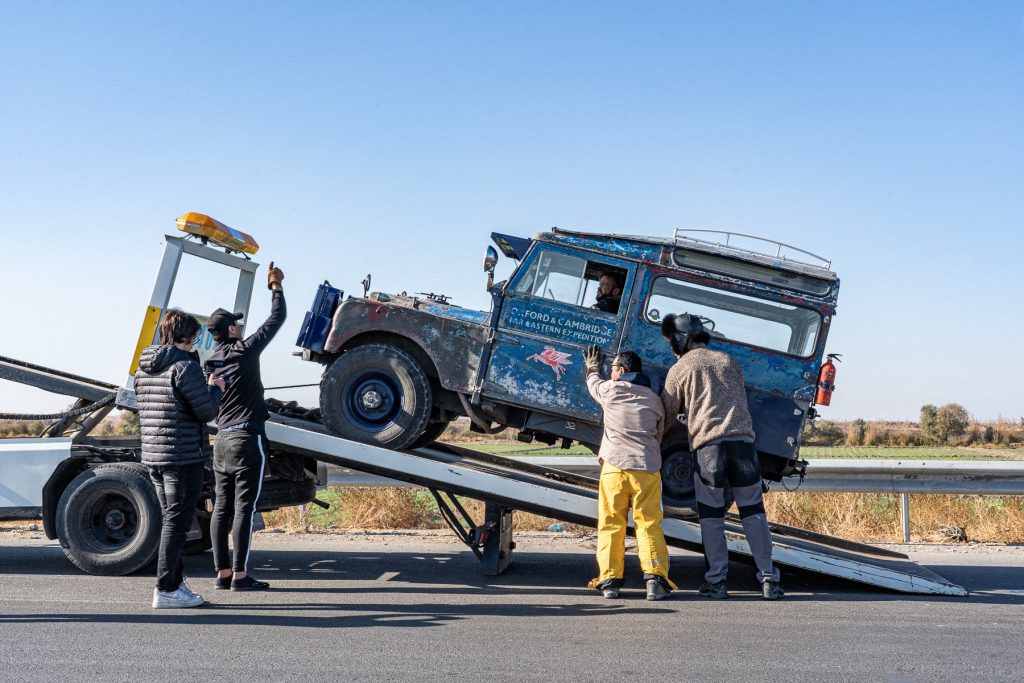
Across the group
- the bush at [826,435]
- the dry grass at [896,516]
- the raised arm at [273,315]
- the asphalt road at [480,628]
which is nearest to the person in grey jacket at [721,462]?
the asphalt road at [480,628]

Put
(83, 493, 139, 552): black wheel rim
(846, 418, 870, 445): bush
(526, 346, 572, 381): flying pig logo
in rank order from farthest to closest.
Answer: (846, 418, 870, 445): bush → (526, 346, 572, 381): flying pig logo → (83, 493, 139, 552): black wheel rim

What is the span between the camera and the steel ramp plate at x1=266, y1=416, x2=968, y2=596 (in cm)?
638

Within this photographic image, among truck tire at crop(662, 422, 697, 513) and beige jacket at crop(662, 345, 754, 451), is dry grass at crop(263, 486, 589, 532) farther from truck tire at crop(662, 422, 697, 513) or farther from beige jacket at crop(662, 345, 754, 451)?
beige jacket at crop(662, 345, 754, 451)

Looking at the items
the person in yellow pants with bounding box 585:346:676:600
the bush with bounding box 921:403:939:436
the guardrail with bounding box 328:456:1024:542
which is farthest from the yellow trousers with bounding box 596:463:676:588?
the bush with bounding box 921:403:939:436

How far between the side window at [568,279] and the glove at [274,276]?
196 centimetres

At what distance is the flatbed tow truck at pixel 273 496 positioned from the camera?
6539 mm

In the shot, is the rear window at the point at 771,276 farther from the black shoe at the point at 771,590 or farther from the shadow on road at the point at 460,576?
the black shoe at the point at 771,590

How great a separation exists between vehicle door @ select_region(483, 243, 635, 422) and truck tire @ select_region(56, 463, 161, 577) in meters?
2.74

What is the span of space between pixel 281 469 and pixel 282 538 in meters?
1.82

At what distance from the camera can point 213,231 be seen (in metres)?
7.56

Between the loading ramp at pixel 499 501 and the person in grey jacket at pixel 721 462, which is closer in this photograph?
the person in grey jacket at pixel 721 462

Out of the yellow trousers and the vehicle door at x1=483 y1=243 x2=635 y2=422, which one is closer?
the yellow trousers

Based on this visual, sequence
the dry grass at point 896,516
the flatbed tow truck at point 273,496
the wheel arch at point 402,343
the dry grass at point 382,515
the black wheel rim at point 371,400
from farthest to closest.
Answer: the dry grass at point 382,515 → the dry grass at point 896,516 → the wheel arch at point 402,343 → the black wheel rim at point 371,400 → the flatbed tow truck at point 273,496

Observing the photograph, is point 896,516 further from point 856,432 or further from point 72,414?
point 856,432
